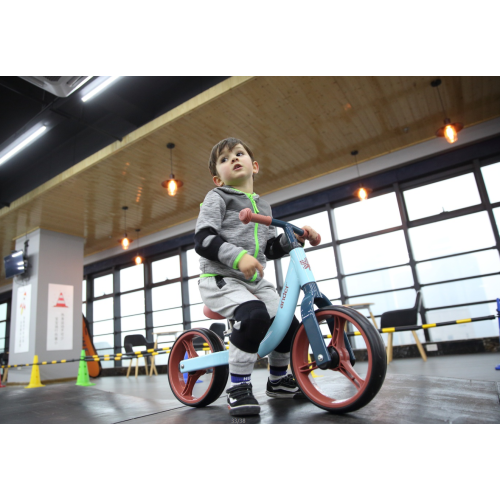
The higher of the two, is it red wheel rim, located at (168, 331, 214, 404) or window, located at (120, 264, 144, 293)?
window, located at (120, 264, 144, 293)

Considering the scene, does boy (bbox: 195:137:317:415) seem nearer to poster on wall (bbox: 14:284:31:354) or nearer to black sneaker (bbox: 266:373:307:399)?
black sneaker (bbox: 266:373:307:399)

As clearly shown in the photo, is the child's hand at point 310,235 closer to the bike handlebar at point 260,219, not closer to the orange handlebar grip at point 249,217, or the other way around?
the bike handlebar at point 260,219

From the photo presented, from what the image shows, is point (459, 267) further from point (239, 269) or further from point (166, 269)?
point (166, 269)

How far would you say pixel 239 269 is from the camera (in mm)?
1209

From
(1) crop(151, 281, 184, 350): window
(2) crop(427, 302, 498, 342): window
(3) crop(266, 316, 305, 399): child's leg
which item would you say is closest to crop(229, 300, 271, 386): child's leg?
(3) crop(266, 316, 305, 399): child's leg

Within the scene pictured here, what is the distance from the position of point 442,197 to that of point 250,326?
228 inches

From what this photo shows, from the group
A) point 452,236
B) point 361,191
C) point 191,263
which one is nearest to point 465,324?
point 452,236

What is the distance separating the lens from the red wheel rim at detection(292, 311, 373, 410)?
41.7 inches

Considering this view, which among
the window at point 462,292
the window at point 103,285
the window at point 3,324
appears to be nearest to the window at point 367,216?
the window at point 462,292

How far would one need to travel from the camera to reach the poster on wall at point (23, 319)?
6820 millimetres

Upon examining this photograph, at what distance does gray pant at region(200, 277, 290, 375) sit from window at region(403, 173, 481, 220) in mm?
5406

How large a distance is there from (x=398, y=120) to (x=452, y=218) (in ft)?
6.11
